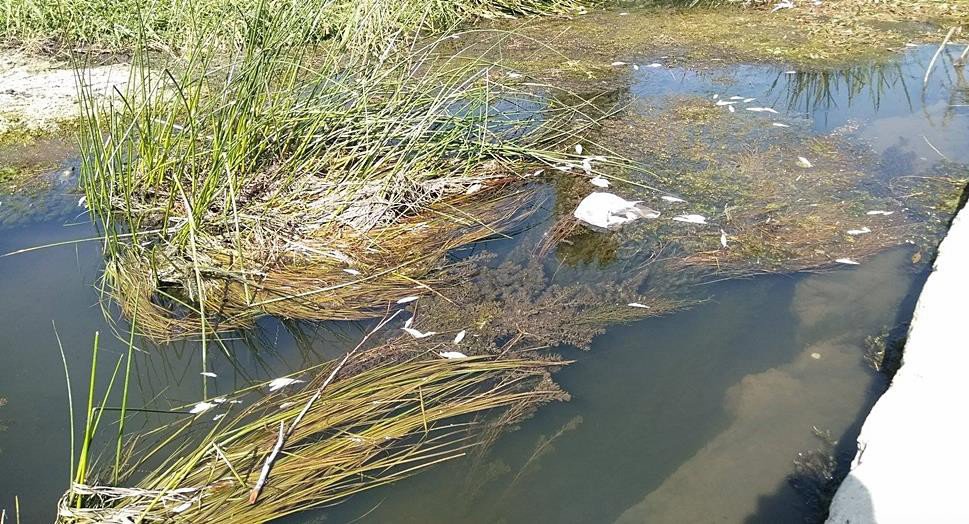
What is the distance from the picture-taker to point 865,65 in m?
4.69

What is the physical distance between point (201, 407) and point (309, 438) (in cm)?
42

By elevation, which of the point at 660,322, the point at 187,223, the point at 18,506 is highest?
the point at 187,223

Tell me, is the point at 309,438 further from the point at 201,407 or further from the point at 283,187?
the point at 283,187

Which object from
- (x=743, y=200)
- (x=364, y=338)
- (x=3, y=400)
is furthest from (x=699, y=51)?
(x=3, y=400)

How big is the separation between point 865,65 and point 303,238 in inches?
152

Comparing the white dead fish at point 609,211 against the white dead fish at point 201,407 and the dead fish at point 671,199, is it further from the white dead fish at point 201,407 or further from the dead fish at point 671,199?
the white dead fish at point 201,407

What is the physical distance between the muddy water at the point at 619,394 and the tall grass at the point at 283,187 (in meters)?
0.20

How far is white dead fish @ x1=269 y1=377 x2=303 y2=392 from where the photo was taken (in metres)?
2.26

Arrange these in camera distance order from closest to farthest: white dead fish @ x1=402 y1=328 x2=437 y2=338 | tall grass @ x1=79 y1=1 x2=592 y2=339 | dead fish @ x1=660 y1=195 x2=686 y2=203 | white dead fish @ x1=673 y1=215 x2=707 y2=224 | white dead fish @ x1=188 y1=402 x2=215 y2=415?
white dead fish @ x1=188 y1=402 x2=215 y2=415, white dead fish @ x1=402 y1=328 x2=437 y2=338, tall grass @ x1=79 y1=1 x2=592 y2=339, white dead fish @ x1=673 y1=215 x2=707 y2=224, dead fish @ x1=660 y1=195 x2=686 y2=203

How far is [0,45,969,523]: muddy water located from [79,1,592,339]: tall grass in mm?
198

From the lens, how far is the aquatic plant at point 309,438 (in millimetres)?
1798

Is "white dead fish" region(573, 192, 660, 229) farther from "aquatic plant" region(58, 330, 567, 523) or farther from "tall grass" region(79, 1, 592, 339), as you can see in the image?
"aquatic plant" region(58, 330, 567, 523)

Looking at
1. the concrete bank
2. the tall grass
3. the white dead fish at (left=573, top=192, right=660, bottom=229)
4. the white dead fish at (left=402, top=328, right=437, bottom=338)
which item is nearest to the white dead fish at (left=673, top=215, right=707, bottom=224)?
the white dead fish at (left=573, top=192, right=660, bottom=229)

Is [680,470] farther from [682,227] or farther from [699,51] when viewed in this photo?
[699,51]
